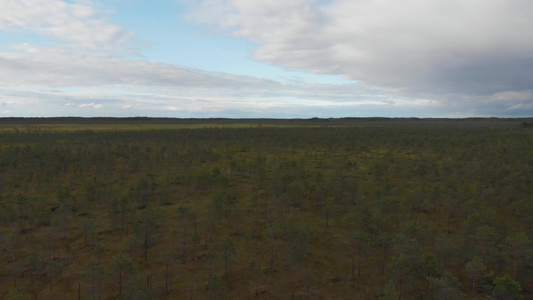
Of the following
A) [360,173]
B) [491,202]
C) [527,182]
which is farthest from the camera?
[360,173]

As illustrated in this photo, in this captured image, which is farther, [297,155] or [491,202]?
[297,155]

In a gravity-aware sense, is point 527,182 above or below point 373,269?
above

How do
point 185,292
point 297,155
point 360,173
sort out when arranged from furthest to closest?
point 297,155 < point 360,173 < point 185,292

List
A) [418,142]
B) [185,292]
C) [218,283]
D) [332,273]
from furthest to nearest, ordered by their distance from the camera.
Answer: [418,142], [332,273], [185,292], [218,283]

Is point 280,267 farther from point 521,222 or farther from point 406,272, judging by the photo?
point 521,222

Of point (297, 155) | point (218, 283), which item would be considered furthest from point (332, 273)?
point (297, 155)

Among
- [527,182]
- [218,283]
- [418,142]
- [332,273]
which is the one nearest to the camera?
[218,283]

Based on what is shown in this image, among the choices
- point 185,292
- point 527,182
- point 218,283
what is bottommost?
point 185,292

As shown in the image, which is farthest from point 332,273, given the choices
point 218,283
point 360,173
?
point 360,173

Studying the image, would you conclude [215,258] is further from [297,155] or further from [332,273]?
[297,155]
